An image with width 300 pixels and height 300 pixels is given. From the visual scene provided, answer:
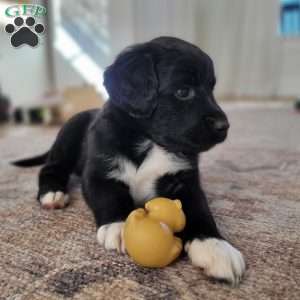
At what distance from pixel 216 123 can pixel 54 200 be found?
0.55 metres

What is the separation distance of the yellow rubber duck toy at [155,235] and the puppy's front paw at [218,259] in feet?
0.15

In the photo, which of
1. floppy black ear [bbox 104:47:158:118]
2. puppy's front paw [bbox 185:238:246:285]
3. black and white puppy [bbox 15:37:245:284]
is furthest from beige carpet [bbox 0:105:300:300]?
floppy black ear [bbox 104:47:158:118]

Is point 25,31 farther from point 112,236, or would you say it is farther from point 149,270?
point 149,270

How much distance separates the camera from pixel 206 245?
0.90 meters

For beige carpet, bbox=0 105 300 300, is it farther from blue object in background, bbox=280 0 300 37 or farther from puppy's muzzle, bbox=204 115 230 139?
blue object in background, bbox=280 0 300 37

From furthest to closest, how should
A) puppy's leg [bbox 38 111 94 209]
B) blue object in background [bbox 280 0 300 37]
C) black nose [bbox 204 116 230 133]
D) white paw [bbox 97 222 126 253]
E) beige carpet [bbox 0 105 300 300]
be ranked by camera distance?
blue object in background [bbox 280 0 300 37] < puppy's leg [bbox 38 111 94 209] < black nose [bbox 204 116 230 133] < white paw [bbox 97 222 126 253] < beige carpet [bbox 0 105 300 300]

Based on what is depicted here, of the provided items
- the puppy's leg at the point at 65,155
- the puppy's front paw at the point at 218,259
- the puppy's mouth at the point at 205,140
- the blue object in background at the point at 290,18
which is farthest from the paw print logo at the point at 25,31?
the blue object in background at the point at 290,18

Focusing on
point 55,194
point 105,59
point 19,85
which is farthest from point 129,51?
point 105,59

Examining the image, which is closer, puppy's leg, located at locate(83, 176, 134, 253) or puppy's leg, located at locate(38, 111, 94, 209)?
puppy's leg, located at locate(83, 176, 134, 253)

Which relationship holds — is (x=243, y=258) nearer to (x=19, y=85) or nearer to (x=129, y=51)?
(x=129, y=51)

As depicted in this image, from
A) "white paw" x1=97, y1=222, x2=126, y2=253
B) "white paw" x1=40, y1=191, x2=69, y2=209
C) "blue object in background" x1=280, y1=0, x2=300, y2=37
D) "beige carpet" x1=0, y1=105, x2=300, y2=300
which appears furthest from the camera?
"blue object in background" x1=280, y1=0, x2=300, y2=37

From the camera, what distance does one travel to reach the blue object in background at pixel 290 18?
528cm

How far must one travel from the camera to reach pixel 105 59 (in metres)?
4.97

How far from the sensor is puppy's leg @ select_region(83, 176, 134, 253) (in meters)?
0.99
